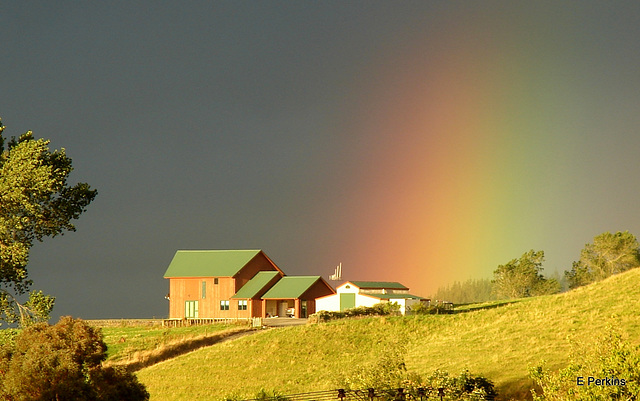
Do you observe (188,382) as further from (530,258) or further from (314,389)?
(530,258)

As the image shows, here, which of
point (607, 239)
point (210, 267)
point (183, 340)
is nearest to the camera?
point (183, 340)

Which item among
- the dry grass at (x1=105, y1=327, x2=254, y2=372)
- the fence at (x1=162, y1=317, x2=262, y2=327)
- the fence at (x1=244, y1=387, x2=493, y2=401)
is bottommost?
the dry grass at (x1=105, y1=327, x2=254, y2=372)

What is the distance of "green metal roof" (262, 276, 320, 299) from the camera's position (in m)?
82.7

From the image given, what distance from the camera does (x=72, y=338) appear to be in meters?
26.6

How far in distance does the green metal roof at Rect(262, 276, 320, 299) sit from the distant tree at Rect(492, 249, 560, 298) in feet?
162

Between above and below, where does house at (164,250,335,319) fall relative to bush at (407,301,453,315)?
above

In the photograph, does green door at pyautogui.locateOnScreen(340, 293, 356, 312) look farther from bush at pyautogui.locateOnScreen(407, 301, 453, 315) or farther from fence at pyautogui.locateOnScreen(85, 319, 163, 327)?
fence at pyautogui.locateOnScreen(85, 319, 163, 327)

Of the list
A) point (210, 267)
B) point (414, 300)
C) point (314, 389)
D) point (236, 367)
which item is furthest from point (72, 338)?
point (210, 267)

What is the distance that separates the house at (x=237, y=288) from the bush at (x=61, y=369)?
5501 cm

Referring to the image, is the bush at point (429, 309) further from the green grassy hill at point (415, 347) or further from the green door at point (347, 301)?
the green door at point (347, 301)

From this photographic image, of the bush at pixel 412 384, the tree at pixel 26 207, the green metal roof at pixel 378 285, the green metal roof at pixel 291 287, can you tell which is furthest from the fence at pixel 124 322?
the bush at pixel 412 384

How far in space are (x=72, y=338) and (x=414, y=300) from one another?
165 feet

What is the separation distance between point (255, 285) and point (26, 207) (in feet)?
174

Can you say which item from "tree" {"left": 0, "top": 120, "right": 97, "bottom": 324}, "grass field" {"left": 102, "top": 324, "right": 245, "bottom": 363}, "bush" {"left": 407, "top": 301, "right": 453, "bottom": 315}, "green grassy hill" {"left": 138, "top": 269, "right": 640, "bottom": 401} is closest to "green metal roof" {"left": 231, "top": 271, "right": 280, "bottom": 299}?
"grass field" {"left": 102, "top": 324, "right": 245, "bottom": 363}
